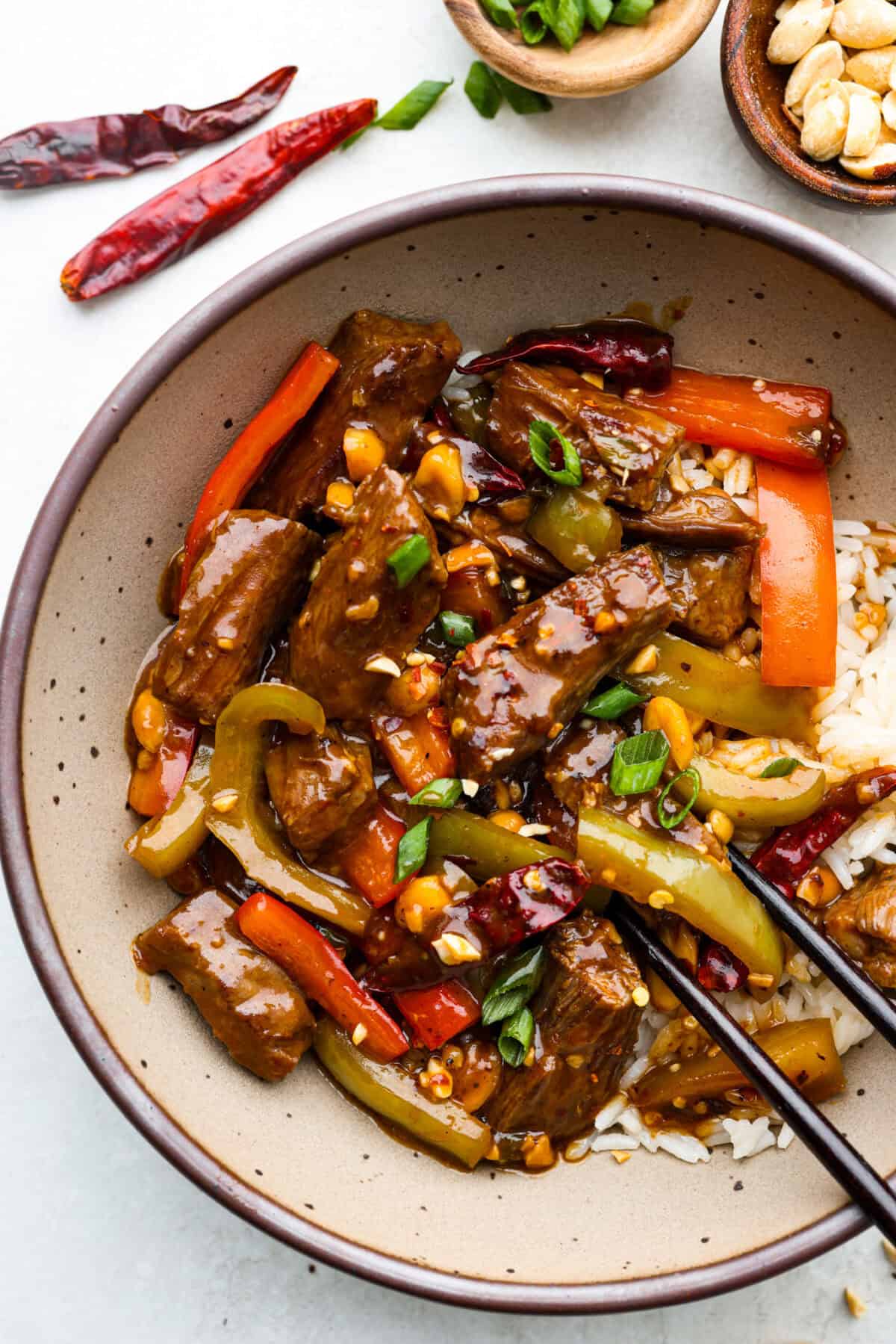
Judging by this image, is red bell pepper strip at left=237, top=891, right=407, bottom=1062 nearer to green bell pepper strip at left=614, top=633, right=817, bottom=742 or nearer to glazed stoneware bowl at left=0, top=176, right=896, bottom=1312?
glazed stoneware bowl at left=0, top=176, right=896, bottom=1312

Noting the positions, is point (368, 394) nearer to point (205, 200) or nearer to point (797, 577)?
point (205, 200)

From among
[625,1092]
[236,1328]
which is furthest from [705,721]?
[236,1328]

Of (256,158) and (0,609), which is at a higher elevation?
(256,158)

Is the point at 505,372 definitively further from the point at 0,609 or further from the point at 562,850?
the point at 0,609

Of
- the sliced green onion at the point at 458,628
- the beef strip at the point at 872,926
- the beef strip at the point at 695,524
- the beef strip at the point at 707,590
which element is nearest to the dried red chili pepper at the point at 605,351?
the beef strip at the point at 695,524

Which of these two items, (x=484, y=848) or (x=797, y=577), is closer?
(x=484, y=848)

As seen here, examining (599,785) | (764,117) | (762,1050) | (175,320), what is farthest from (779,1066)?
(175,320)

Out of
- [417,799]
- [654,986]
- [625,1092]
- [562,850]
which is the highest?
[417,799]
